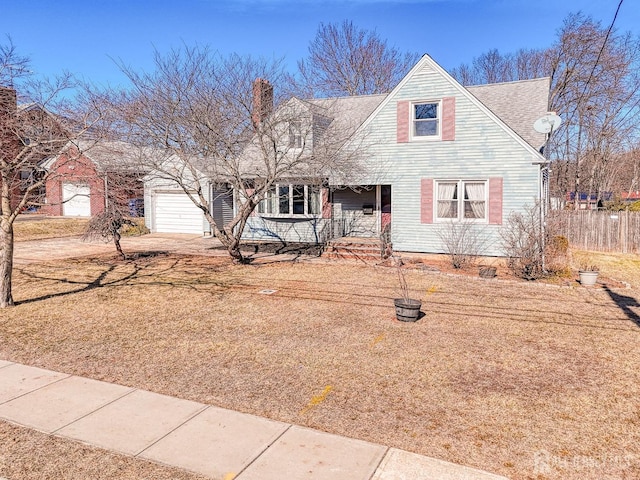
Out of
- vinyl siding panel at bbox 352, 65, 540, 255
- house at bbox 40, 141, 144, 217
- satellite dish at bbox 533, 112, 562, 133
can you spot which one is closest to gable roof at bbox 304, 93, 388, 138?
vinyl siding panel at bbox 352, 65, 540, 255

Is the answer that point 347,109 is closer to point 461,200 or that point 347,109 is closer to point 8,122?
point 461,200

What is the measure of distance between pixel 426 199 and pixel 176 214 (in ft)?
47.7

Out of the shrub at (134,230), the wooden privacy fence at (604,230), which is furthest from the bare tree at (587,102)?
the shrub at (134,230)

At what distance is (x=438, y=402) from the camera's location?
5473 mm

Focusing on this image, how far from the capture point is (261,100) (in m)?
14.5

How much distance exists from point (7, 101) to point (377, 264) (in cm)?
1042

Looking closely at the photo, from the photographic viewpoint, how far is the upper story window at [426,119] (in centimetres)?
1652

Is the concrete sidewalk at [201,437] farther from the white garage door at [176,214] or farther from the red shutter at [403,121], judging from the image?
the white garage door at [176,214]

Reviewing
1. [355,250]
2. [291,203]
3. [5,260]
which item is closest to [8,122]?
[5,260]

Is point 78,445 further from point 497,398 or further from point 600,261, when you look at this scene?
point 600,261

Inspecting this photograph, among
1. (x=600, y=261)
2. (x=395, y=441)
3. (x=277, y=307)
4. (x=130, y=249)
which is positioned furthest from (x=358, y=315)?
(x=130, y=249)

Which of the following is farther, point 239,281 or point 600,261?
point 600,261

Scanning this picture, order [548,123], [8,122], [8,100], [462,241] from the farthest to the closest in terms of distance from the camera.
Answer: [462,241]
[548,123]
[8,100]
[8,122]

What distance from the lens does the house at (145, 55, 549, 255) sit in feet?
50.9
